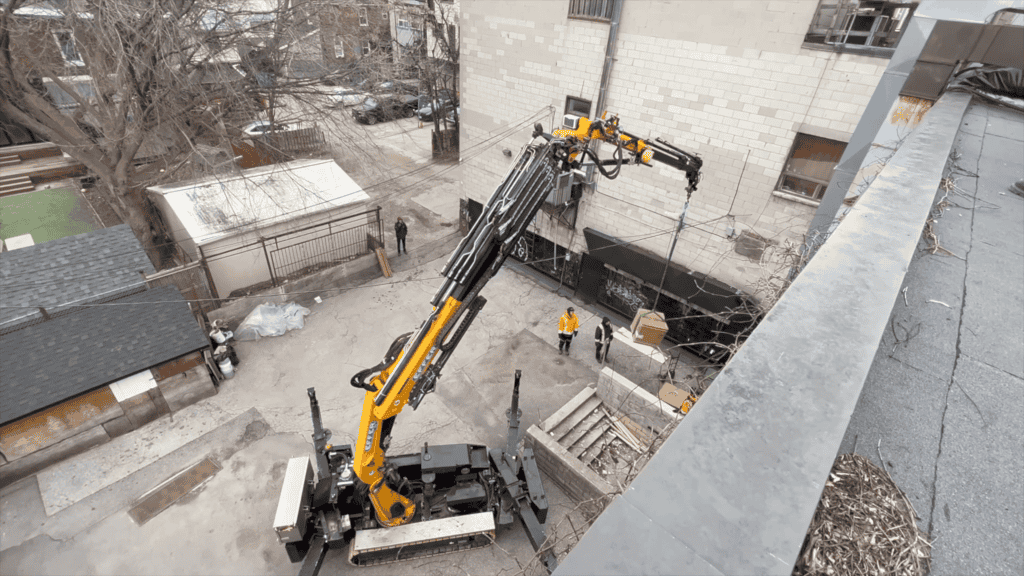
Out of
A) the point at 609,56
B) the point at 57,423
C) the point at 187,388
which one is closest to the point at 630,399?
the point at 609,56

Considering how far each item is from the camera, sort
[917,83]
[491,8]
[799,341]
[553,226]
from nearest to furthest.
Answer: [799,341] → [917,83] → [491,8] → [553,226]

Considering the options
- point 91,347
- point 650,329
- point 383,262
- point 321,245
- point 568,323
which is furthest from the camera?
point 383,262

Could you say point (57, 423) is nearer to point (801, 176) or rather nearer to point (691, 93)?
point (691, 93)

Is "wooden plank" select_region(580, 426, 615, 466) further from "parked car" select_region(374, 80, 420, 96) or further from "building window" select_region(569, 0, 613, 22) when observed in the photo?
"parked car" select_region(374, 80, 420, 96)

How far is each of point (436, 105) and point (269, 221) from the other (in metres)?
16.1

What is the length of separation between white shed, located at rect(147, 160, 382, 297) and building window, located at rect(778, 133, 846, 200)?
1355 cm

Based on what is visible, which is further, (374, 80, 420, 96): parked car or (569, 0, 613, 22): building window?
(374, 80, 420, 96): parked car

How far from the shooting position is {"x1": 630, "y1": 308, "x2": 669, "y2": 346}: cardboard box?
12.2 meters

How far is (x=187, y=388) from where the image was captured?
11258 millimetres

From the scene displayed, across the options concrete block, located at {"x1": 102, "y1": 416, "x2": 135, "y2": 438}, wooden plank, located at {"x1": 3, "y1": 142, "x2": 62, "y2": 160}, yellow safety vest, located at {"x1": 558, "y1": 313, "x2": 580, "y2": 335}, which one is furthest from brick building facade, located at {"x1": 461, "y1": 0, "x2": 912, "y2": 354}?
wooden plank, located at {"x1": 3, "y1": 142, "x2": 62, "y2": 160}

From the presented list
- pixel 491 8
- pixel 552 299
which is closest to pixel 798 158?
pixel 552 299

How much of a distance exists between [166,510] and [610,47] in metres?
15.3

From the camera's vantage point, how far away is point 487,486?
9023 mm

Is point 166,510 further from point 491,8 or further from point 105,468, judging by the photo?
point 491,8
